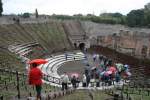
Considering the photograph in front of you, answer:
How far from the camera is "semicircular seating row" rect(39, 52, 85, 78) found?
36225 mm

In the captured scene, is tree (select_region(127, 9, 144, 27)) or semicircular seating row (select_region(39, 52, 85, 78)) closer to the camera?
semicircular seating row (select_region(39, 52, 85, 78))

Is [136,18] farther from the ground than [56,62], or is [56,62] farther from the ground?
[136,18]

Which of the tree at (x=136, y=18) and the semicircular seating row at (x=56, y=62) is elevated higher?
the tree at (x=136, y=18)

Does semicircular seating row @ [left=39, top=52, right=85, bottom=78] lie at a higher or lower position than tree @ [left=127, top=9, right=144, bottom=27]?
lower

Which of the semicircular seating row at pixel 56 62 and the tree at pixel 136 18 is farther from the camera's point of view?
the tree at pixel 136 18

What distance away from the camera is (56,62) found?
43.0 metres

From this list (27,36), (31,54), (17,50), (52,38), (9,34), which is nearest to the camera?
(17,50)

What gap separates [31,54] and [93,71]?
11.9 meters

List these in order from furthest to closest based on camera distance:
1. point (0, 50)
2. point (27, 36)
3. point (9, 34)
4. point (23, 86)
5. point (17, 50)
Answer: point (27, 36) < point (9, 34) < point (17, 50) < point (0, 50) < point (23, 86)

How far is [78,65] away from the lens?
42.8m

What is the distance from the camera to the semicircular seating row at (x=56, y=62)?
36.2 meters

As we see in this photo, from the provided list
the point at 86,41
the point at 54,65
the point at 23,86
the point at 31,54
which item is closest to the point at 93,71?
the point at 54,65

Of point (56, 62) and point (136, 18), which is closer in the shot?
point (56, 62)

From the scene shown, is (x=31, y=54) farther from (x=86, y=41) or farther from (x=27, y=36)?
(x=86, y=41)
